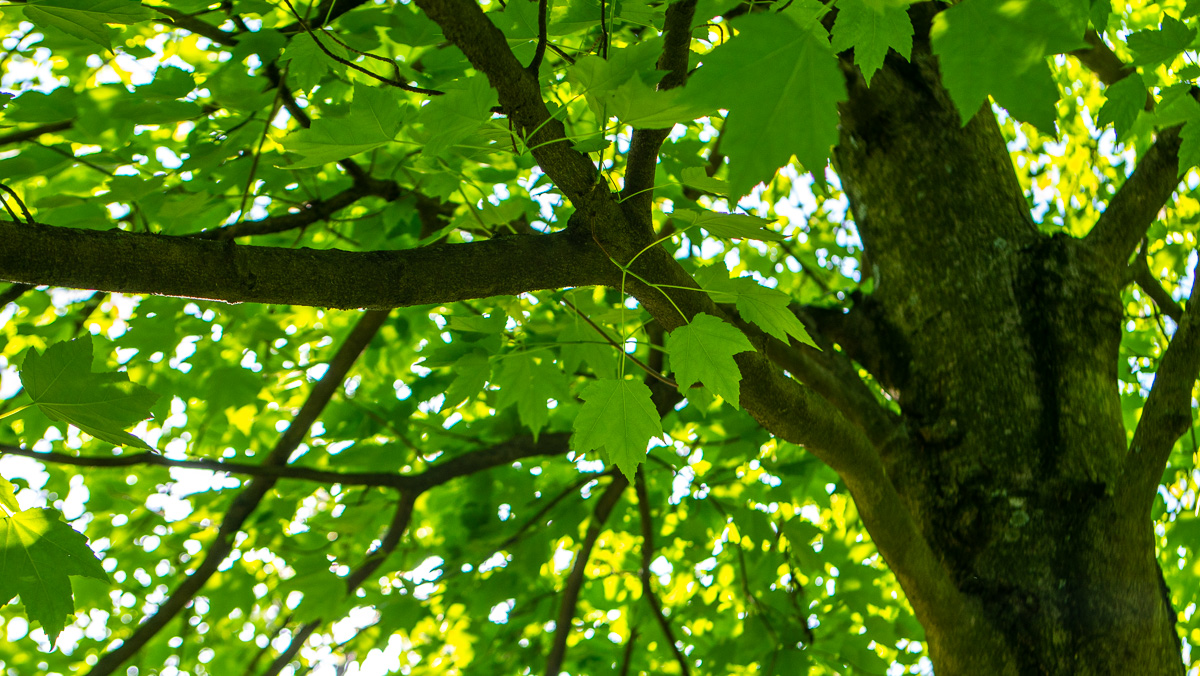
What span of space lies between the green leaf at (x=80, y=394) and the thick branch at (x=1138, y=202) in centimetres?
220

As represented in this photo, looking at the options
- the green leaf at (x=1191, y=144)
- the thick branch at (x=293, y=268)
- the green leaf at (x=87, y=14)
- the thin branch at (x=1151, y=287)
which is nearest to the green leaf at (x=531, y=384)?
the thick branch at (x=293, y=268)

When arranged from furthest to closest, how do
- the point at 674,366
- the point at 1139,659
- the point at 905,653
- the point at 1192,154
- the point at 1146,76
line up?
the point at 905,653 → the point at 1146,76 → the point at 1139,659 → the point at 1192,154 → the point at 674,366

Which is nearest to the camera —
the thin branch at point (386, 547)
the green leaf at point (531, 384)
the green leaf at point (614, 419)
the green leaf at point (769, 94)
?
the green leaf at point (769, 94)

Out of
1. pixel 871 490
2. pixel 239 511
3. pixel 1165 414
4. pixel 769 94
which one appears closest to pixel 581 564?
pixel 239 511

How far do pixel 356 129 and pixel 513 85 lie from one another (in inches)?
9.8

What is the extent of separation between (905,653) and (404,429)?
2.24 meters

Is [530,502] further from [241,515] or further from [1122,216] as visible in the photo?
[1122,216]

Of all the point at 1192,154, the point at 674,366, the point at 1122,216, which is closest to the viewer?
the point at 674,366

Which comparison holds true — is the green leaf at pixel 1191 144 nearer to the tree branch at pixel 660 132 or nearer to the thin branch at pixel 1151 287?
the thin branch at pixel 1151 287

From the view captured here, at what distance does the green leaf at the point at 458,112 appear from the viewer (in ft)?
3.03

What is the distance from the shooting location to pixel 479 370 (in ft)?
5.90

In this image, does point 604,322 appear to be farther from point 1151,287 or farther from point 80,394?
point 1151,287

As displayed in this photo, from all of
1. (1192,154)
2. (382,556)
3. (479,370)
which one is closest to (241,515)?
(382,556)

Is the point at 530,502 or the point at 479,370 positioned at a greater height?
the point at 530,502
